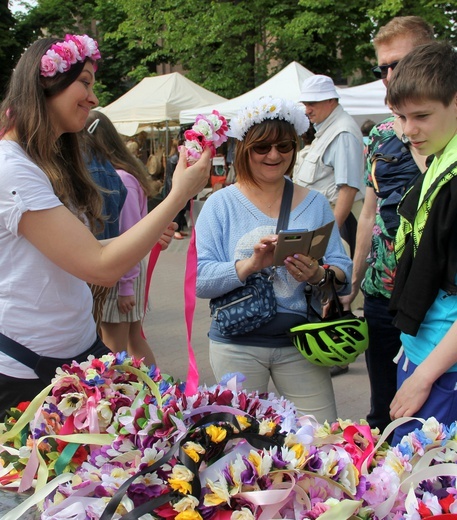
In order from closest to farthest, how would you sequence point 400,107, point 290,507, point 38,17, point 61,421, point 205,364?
point 290,507, point 61,421, point 400,107, point 205,364, point 38,17

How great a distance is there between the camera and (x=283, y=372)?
2.72m

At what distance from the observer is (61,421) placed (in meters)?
1.66

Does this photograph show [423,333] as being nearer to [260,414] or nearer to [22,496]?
[260,414]

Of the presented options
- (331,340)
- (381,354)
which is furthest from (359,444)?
(381,354)

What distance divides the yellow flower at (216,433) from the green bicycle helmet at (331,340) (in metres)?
1.15

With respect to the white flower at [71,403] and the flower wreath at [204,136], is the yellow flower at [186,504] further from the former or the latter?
the flower wreath at [204,136]

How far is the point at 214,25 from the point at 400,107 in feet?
50.5

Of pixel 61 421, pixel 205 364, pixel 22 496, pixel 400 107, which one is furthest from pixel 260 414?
pixel 205 364

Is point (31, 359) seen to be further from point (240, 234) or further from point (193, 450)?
point (240, 234)

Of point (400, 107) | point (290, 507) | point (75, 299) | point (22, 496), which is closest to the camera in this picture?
point (290, 507)

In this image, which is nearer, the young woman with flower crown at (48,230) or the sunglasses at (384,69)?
the young woman with flower crown at (48,230)

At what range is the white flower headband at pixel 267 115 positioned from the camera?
2.69m

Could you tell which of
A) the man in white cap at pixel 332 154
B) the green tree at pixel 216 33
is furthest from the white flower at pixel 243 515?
the green tree at pixel 216 33

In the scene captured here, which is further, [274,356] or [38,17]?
[38,17]
